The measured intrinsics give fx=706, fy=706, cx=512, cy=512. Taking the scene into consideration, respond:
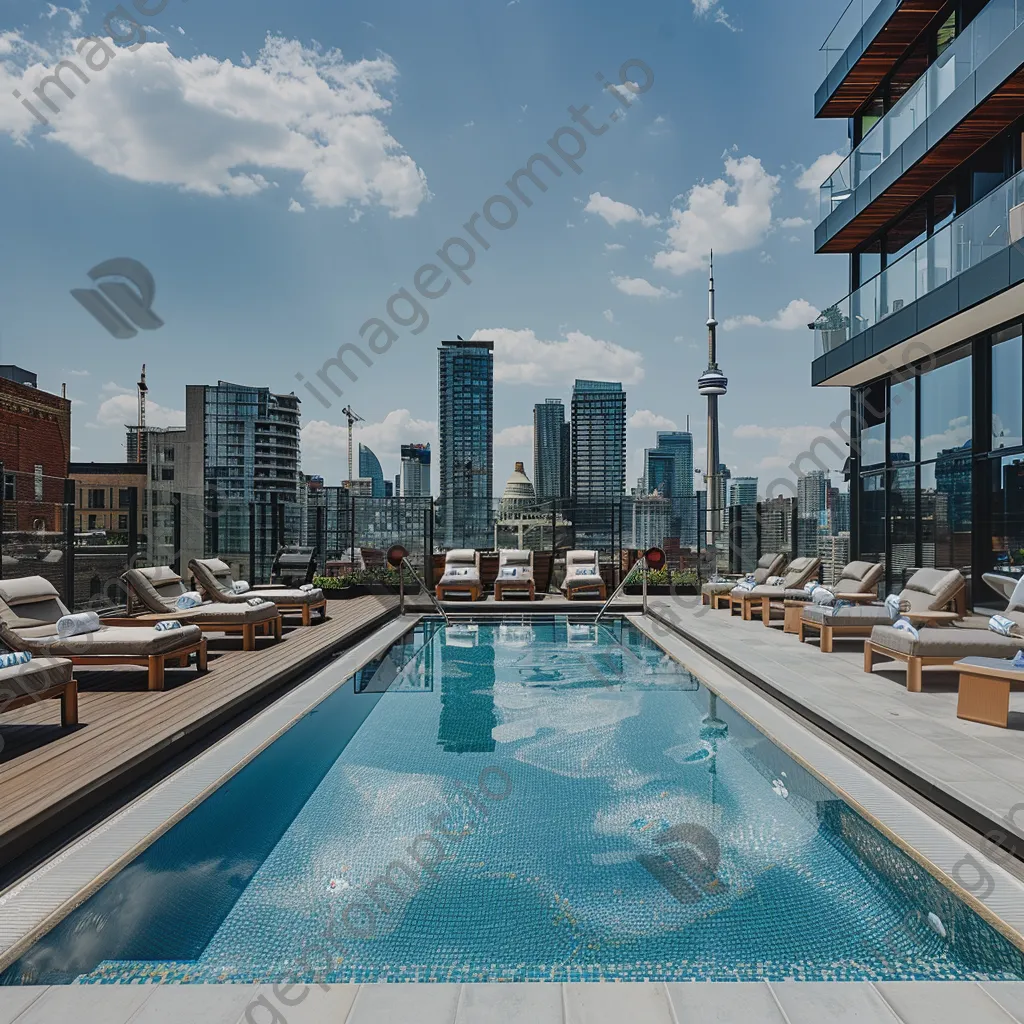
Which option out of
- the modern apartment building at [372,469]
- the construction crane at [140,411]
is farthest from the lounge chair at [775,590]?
the modern apartment building at [372,469]

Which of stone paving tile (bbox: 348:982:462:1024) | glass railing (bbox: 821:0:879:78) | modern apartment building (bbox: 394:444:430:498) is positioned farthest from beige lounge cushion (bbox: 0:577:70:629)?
modern apartment building (bbox: 394:444:430:498)

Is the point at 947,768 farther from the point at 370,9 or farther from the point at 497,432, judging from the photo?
the point at 497,432

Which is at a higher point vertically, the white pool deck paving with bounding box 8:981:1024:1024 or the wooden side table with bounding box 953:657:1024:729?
the wooden side table with bounding box 953:657:1024:729

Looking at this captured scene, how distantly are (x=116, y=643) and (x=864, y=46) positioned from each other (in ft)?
46.7

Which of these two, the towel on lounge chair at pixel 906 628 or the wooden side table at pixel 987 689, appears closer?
the wooden side table at pixel 987 689

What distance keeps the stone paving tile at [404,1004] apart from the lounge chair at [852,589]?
25.2 feet

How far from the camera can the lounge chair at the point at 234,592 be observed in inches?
320

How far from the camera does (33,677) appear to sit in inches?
160

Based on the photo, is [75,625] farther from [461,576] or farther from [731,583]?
[731,583]

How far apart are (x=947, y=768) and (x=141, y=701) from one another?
5.24 meters

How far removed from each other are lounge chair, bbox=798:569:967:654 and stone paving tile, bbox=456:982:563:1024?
6245 mm

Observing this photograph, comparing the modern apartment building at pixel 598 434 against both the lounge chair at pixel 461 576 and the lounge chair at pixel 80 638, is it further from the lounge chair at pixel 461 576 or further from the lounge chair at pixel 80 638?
the lounge chair at pixel 80 638

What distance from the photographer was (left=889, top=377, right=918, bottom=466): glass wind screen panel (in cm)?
1141

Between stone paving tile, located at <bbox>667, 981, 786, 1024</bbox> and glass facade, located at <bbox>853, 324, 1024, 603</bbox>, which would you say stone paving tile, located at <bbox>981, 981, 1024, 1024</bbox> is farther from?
glass facade, located at <bbox>853, 324, 1024, 603</bbox>
